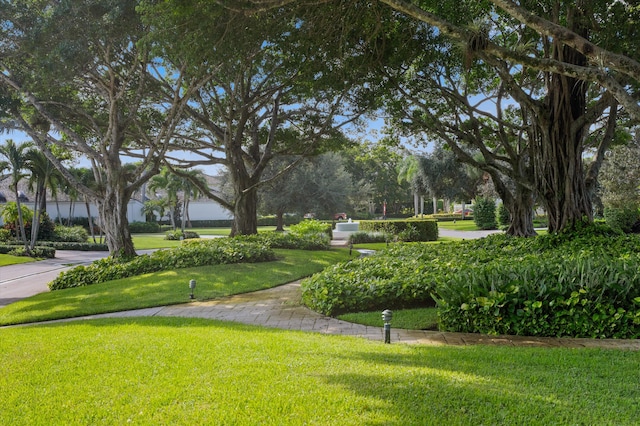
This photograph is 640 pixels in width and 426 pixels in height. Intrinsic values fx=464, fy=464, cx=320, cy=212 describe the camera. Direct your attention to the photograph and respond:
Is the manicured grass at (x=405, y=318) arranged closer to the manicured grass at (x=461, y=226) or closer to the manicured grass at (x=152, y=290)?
the manicured grass at (x=152, y=290)

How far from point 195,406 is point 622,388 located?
10.4 ft

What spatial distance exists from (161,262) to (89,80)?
626 cm

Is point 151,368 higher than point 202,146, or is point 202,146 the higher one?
point 202,146

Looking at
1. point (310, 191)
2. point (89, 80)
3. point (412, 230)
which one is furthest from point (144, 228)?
point (89, 80)

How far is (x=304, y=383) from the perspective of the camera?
353 centimetres

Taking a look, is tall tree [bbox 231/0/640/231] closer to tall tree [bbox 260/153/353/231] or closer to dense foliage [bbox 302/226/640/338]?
dense foliage [bbox 302/226/640/338]

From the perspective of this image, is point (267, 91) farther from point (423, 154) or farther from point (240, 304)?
point (423, 154)

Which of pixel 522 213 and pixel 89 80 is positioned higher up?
pixel 89 80

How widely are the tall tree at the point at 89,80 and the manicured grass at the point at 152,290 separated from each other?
3.46 meters

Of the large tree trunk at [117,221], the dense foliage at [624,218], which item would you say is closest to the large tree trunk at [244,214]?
the large tree trunk at [117,221]

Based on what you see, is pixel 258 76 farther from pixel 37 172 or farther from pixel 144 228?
pixel 144 228

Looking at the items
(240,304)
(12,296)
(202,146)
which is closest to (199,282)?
(240,304)

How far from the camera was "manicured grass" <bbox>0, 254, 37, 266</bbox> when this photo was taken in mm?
20509

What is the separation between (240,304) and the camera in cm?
858
